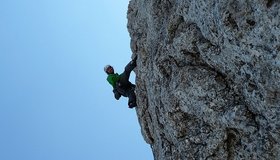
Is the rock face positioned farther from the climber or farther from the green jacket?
the green jacket

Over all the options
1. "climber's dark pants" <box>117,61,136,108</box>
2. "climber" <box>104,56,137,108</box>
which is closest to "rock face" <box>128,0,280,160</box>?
"climber's dark pants" <box>117,61,136,108</box>

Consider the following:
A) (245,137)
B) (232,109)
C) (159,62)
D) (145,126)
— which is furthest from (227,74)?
(145,126)

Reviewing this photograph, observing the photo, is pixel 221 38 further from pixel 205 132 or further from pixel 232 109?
pixel 205 132

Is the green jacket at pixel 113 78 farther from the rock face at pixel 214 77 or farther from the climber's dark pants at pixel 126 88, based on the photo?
the rock face at pixel 214 77

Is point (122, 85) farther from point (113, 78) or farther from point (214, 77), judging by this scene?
point (214, 77)

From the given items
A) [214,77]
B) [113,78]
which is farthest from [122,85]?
[214,77]

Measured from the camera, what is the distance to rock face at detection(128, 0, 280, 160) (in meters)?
11.9

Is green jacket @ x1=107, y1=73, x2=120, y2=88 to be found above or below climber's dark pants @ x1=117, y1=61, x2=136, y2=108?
above

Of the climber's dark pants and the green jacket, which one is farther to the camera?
the green jacket

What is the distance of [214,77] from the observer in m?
14.8

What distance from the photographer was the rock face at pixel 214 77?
11.9 m

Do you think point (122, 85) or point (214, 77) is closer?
point (214, 77)

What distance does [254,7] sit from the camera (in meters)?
11.8

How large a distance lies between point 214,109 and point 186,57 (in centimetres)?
278
